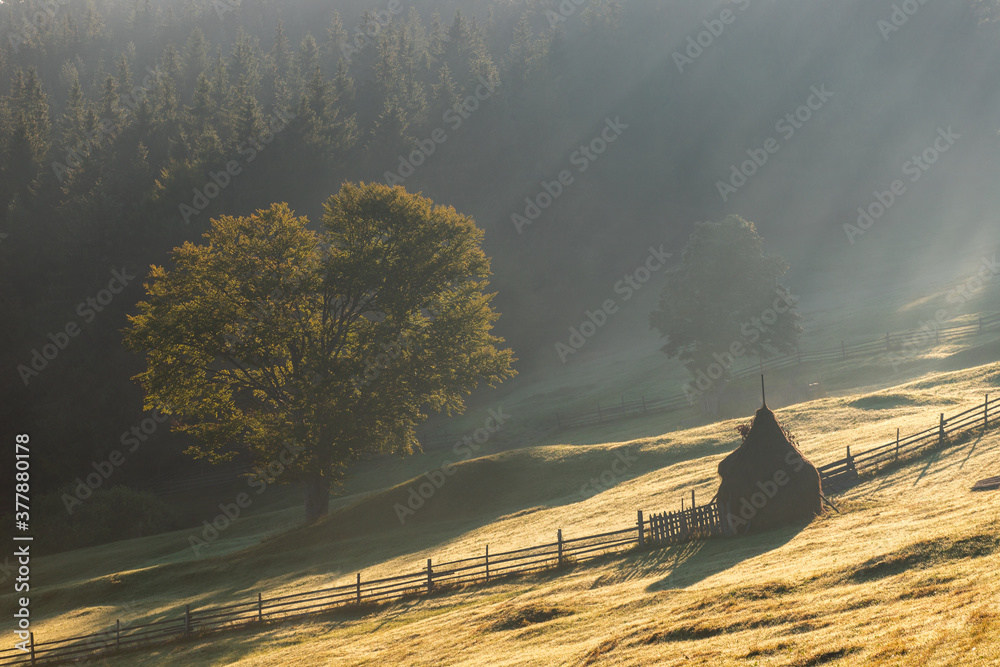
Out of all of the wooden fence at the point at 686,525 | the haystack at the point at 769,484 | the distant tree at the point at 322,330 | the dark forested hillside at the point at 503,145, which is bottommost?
the wooden fence at the point at 686,525

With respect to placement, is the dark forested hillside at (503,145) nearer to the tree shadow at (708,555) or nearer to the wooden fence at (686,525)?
the wooden fence at (686,525)

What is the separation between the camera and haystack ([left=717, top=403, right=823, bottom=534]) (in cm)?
2323

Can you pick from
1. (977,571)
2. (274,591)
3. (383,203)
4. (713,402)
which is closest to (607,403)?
(713,402)

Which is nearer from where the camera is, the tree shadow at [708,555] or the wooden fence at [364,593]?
the tree shadow at [708,555]

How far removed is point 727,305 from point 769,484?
32999mm

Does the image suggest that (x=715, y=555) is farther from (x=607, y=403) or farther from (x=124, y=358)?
(x=124, y=358)

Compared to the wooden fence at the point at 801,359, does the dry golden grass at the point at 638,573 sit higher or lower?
lower

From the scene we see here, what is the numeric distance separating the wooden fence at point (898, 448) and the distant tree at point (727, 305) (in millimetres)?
22702

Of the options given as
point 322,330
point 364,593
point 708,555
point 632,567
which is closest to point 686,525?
point 708,555

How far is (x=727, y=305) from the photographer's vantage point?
179 ft

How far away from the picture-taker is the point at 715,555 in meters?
21.6

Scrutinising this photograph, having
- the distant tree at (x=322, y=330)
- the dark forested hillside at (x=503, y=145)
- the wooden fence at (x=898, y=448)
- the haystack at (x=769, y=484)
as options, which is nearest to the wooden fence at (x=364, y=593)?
the haystack at (x=769, y=484)

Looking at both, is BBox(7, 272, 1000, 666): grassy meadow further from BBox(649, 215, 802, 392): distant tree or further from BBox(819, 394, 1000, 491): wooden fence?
BBox(649, 215, 802, 392): distant tree

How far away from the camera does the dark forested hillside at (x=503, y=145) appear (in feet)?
229
